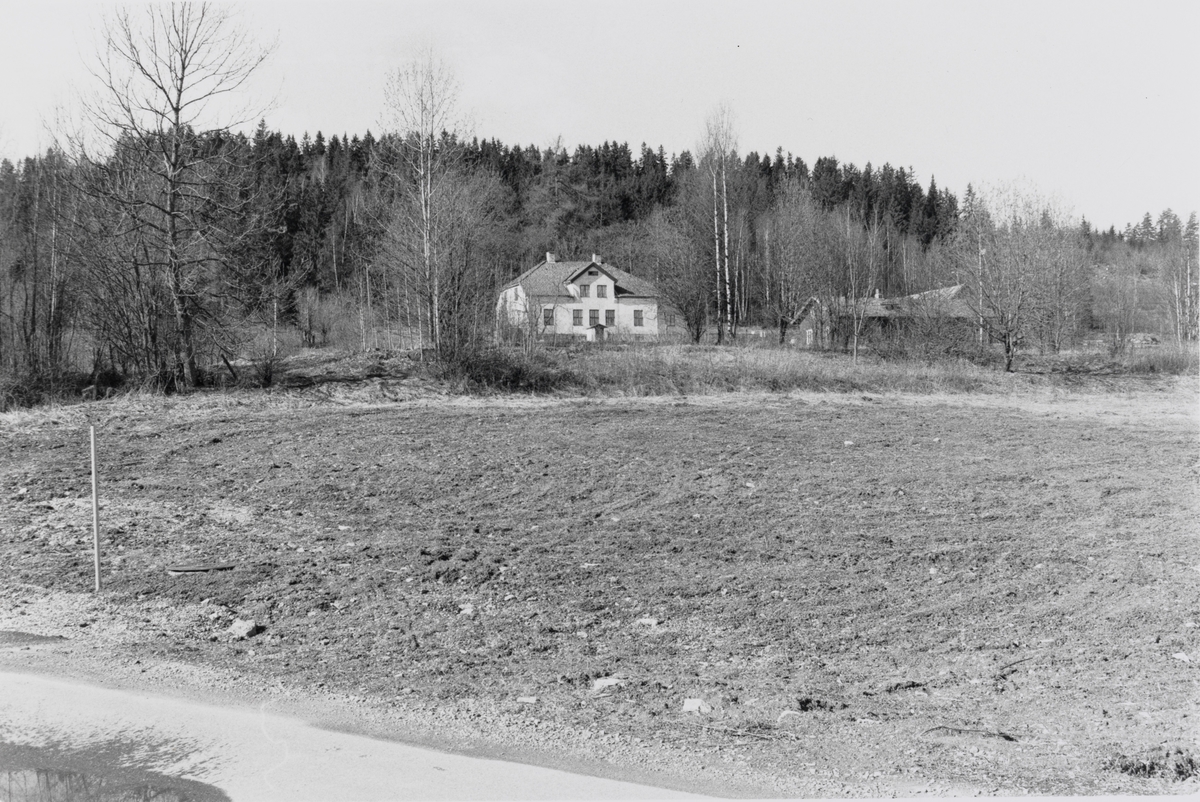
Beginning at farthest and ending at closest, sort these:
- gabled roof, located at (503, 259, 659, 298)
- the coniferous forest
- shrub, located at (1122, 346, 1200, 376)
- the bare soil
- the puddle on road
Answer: gabled roof, located at (503, 259, 659, 298) < shrub, located at (1122, 346, 1200, 376) < the coniferous forest < the bare soil < the puddle on road

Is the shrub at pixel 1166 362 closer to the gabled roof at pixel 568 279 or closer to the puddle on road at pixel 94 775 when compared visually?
the puddle on road at pixel 94 775

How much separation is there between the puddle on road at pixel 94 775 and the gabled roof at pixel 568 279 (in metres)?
58.9

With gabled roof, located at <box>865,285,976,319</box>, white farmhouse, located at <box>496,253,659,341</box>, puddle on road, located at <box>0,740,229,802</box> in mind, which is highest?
white farmhouse, located at <box>496,253,659,341</box>

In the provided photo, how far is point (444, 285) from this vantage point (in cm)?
2495

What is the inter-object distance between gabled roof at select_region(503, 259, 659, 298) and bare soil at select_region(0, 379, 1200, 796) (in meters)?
49.6

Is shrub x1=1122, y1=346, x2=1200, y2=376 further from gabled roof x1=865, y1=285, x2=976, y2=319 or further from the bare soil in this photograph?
the bare soil

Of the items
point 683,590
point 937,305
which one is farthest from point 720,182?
point 683,590

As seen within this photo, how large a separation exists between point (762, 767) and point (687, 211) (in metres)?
55.8

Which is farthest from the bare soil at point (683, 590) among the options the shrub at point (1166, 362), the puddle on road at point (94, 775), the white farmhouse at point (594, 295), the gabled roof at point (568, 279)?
the gabled roof at point (568, 279)

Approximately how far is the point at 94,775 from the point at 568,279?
6061 centimetres

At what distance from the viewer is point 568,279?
64.5m

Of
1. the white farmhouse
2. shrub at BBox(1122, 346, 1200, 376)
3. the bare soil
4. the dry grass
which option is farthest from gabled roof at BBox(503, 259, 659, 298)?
the bare soil

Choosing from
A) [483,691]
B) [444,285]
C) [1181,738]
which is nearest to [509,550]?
[483,691]

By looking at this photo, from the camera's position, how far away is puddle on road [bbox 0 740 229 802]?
456 centimetres
